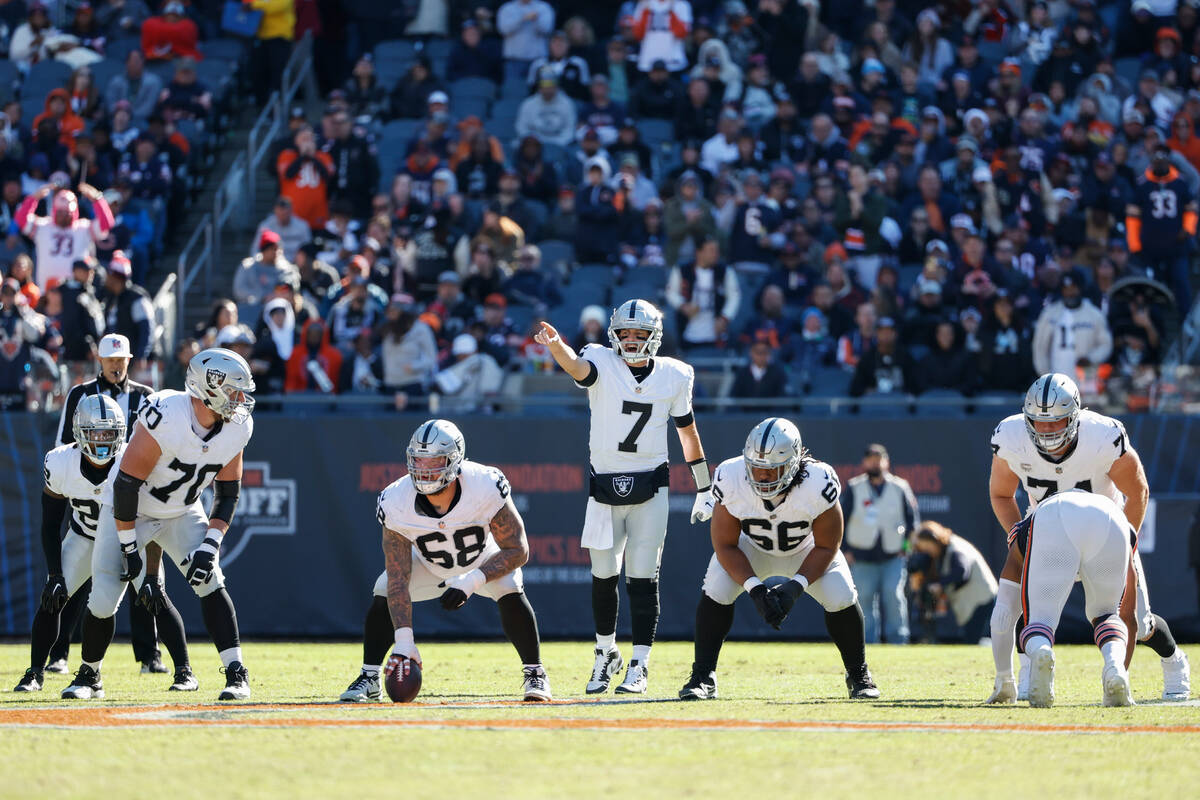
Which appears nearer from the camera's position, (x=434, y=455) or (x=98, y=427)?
(x=434, y=455)

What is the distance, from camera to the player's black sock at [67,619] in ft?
34.2

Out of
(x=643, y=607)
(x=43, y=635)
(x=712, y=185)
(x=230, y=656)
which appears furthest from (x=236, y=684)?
(x=712, y=185)

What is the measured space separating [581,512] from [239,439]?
22.0 feet

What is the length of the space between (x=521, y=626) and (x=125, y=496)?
2260 millimetres

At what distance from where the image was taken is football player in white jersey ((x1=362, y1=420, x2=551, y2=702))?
8.43 m

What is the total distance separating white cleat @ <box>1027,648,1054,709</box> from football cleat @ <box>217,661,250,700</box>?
396 cm

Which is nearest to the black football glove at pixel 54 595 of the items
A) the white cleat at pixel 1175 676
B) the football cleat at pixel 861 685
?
the football cleat at pixel 861 685

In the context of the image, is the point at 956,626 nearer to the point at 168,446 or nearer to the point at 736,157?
the point at 736,157

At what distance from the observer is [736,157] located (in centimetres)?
1909

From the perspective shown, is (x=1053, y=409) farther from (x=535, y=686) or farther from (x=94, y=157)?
(x=94, y=157)

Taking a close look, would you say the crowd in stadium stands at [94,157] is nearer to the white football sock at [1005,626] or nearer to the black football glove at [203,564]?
the black football glove at [203,564]

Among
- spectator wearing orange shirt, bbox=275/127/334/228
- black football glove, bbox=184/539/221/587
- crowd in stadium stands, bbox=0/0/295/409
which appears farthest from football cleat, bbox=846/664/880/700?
spectator wearing orange shirt, bbox=275/127/334/228

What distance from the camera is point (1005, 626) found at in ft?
27.8

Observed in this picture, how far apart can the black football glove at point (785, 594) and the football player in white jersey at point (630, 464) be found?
41.3 inches
